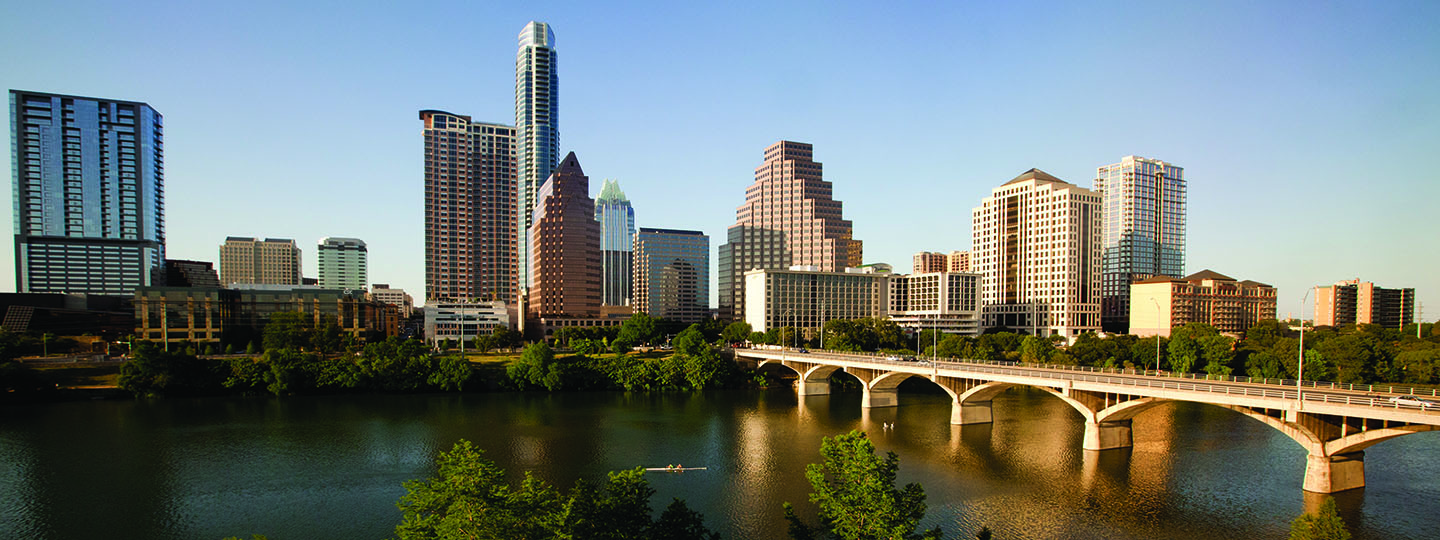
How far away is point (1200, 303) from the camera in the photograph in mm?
160625

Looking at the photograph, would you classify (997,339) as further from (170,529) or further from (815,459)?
(170,529)

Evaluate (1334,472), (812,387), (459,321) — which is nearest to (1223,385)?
(1334,472)

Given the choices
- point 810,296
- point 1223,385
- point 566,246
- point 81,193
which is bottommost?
point 1223,385

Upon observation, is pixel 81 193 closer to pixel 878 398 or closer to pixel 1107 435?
pixel 878 398

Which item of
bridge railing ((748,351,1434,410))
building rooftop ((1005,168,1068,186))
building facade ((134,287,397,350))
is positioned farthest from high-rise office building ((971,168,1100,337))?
building facade ((134,287,397,350))

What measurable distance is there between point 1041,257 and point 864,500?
16023 cm

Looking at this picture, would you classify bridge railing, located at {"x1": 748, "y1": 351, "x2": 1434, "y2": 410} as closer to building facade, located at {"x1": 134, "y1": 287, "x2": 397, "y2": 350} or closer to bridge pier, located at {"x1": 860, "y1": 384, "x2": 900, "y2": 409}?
bridge pier, located at {"x1": 860, "y1": 384, "x2": 900, "y2": 409}

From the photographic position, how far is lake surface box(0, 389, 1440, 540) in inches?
1649

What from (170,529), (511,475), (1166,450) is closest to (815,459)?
(511,475)

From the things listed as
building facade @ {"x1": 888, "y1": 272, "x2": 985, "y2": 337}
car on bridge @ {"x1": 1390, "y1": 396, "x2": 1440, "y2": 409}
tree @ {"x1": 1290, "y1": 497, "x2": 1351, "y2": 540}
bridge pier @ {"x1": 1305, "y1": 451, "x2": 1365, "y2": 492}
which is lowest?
bridge pier @ {"x1": 1305, "y1": 451, "x2": 1365, "y2": 492}

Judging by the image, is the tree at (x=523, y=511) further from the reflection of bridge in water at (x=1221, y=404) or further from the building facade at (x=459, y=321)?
the building facade at (x=459, y=321)

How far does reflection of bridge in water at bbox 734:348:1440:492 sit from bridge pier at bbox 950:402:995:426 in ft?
0.35

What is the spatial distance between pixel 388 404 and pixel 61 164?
160370 millimetres

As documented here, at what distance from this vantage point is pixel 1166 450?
60781 millimetres
